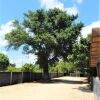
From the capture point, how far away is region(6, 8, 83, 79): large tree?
1818 inches

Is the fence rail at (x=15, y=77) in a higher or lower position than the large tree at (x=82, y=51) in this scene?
lower

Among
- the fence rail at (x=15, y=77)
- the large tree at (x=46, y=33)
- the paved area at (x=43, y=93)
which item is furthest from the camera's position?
the large tree at (x=46, y=33)

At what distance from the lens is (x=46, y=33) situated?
45.2 m

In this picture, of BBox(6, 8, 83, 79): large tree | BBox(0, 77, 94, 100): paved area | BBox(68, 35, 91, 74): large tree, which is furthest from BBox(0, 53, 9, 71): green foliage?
BBox(0, 77, 94, 100): paved area

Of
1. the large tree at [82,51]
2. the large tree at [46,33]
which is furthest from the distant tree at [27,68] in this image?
the large tree at [82,51]

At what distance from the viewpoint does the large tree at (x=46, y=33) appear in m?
46.2

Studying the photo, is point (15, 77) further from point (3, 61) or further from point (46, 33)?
point (3, 61)

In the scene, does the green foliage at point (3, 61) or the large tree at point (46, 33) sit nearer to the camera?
the large tree at point (46, 33)

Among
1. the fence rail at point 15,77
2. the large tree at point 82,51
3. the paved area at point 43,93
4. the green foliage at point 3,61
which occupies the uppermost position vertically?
the green foliage at point 3,61

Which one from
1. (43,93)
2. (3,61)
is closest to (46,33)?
(43,93)

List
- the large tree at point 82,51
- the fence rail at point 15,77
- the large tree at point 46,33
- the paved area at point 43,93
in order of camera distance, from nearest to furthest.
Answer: the paved area at point 43,93, the large tree at point 82,51, the fence rail at point 15,77, the large tree at point 46,33

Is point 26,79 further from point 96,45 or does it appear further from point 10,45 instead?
point 96,45

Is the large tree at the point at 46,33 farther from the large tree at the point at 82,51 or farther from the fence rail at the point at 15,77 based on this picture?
the large tree at the point at 82,51

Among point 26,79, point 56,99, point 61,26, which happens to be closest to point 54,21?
point 61,26
